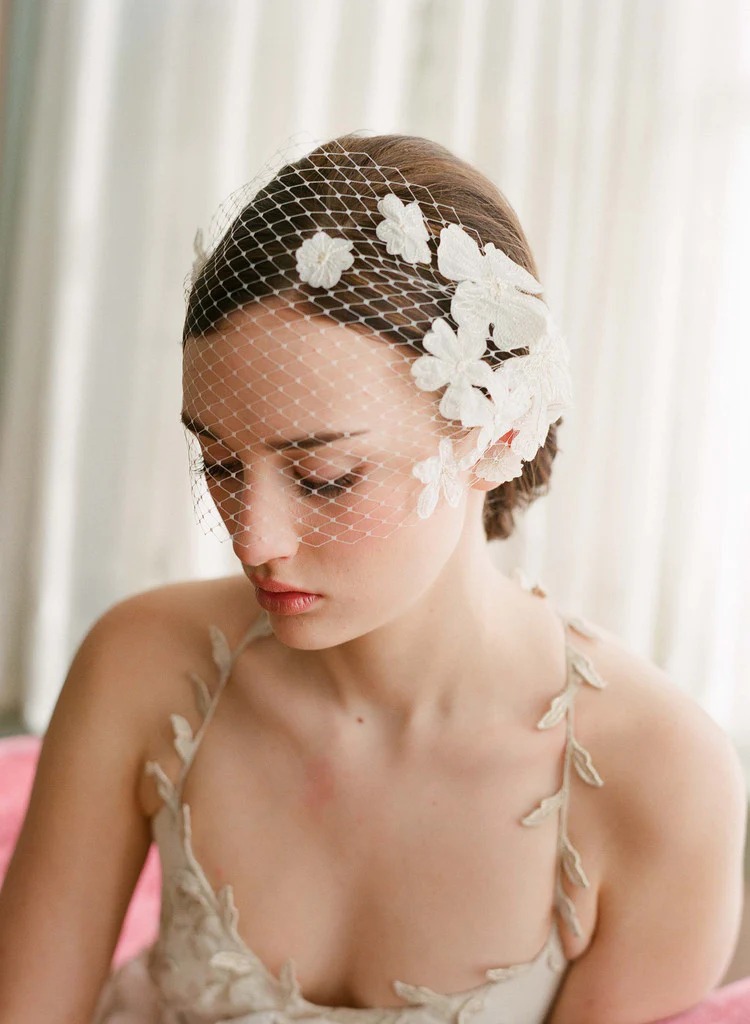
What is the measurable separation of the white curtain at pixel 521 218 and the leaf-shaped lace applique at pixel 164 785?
4.35 ft

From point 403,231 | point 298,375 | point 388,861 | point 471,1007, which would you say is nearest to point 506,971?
point 471,1007

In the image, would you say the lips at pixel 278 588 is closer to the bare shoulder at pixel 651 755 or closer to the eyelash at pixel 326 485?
the eyelash at pixel 326 485

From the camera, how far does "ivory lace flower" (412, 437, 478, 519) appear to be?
1.08 meters

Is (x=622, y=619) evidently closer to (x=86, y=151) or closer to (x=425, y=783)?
(x=425, y=783)

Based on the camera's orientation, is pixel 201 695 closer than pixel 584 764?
No

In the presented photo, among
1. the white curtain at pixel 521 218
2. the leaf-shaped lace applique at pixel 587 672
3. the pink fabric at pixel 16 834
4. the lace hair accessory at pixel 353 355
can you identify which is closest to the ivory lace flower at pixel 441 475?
the lace hair accessory at pixel 353 355

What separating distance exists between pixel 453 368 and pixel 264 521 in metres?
0.24

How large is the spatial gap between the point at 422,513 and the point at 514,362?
0.19m

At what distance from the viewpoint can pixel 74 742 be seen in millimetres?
1369

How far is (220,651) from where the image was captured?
4.64 feet

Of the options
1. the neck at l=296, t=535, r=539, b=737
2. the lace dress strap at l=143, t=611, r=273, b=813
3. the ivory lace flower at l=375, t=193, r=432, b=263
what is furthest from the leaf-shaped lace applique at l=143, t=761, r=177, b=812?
the ivory lace flower at l=375, t=193, r=432, b=263

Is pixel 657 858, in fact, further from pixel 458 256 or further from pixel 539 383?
pixel 458 256

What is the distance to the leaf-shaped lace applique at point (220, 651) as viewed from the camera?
1410mm

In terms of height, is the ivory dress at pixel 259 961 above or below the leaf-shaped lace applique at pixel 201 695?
below
